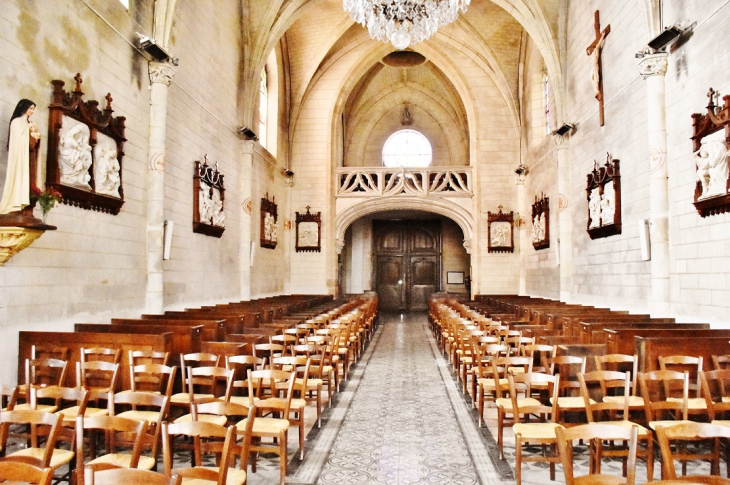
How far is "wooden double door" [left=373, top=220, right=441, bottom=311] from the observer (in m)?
26.0

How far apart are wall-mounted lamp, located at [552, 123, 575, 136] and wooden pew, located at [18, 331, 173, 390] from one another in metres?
10.8

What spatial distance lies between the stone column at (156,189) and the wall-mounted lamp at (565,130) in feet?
Answer: 30.2

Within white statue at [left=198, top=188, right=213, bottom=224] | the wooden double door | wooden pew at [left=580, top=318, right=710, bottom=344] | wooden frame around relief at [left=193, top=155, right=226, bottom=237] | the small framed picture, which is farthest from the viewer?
the wooden double door

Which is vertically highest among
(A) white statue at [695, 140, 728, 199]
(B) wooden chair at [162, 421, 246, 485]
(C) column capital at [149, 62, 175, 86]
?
(C) column capital at [149, 62, 175, 86]

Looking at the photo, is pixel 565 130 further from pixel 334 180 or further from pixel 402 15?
pixel 334 180

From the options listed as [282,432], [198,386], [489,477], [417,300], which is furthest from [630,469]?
[417,300]

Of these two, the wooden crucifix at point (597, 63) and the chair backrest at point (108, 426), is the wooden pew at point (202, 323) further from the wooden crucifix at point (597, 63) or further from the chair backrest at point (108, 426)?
the wooden crucifix at point (597, 63)

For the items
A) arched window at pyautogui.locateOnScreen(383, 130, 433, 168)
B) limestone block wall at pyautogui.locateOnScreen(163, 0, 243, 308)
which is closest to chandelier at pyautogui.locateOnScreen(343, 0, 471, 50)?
limestone block wall at pyautogui.locateOnScreen(163, 0, 243, 308)

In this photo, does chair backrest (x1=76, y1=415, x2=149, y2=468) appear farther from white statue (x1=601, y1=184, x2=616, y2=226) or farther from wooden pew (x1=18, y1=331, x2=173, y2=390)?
white statue (x1=601, y1=184, x2=616, y2=226)

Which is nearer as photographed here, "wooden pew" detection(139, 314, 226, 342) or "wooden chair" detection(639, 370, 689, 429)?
"wooden chair" detection(639, 370, 689, 429)

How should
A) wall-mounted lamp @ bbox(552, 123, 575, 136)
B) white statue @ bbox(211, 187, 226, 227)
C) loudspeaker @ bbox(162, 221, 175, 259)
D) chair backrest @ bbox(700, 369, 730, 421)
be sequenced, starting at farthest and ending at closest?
wall-mounted lamp @ bbox(552, 123, 575, 136) < white statue @ bbox(211, 187, 226, 227) < loudspeaker @ bbox(162, 221, 175, 259) < chair backrest @ bbox(700, 369, 730, 421)

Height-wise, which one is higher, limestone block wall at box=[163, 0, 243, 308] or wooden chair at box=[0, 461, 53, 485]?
limestone block wall at box=[163, 0, 243, 308]

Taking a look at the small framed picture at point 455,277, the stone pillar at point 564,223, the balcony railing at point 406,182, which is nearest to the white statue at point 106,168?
the stone pillar at point 564,223

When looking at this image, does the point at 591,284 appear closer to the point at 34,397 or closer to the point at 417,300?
the point at 34,397
